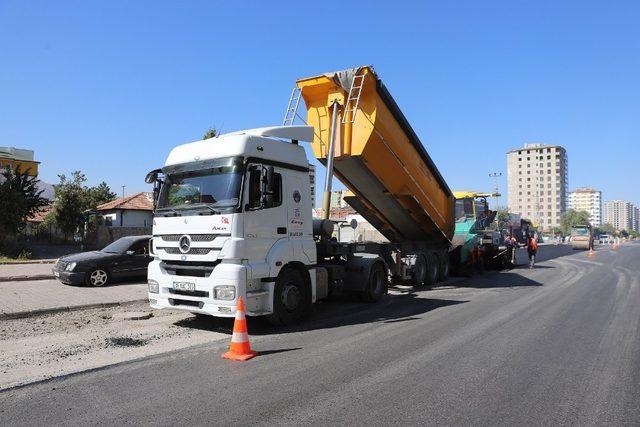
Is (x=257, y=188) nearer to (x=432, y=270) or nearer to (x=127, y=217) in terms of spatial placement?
(x=432, y=270)

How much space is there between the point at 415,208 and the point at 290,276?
247 inches

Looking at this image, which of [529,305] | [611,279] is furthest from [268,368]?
[611,279]

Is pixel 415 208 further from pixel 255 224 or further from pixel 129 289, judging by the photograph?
pixel 129 289

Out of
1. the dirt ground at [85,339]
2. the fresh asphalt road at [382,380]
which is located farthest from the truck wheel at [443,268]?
the dirt ground at [85,339]

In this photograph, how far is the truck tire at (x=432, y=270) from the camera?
14.7m

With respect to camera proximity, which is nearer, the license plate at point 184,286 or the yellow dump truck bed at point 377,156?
the license plate at point 184,286

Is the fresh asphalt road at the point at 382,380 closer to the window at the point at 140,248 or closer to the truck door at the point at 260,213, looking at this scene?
the truck door at the point at 260,213

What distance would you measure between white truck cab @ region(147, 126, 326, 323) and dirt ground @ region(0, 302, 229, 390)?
53 centimetres

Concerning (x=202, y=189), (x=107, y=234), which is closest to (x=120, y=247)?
(x=202, y=189)

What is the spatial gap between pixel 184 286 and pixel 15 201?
18.6 meters

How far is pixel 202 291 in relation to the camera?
748 centimetres

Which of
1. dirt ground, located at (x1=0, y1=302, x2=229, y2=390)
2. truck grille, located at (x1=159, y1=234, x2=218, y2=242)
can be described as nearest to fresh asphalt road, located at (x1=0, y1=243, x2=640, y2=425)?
dirt ground, located at (x1=0, y1=302, x2=229, y2=390)

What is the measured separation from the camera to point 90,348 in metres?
6.76

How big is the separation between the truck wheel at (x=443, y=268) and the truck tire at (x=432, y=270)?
10.0 inches
